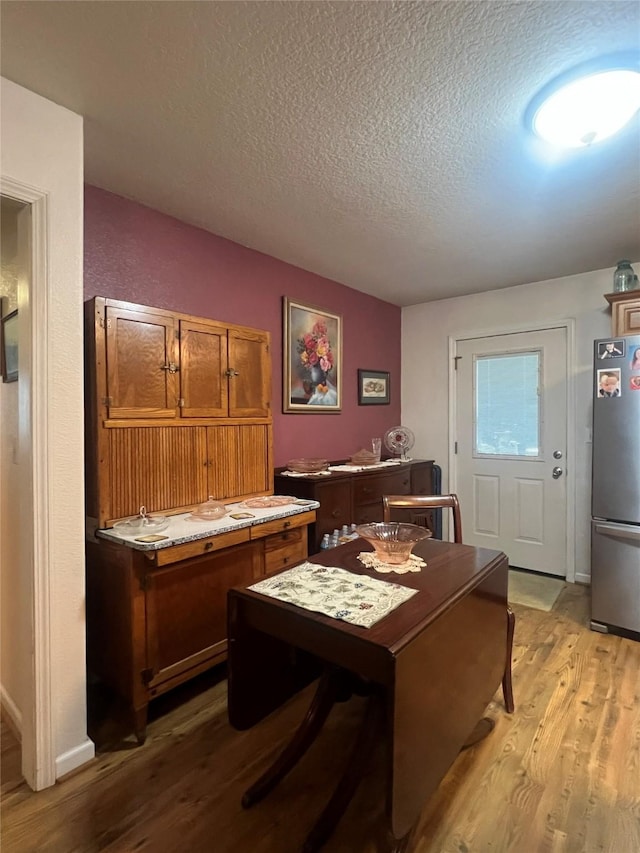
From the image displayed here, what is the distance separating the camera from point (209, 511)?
2133 millimetres

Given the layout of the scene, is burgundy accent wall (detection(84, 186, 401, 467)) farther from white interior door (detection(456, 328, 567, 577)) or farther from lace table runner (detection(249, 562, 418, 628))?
lace table runner (detection(249, 562, 418, 628))

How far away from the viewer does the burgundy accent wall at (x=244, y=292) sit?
86.1 inches

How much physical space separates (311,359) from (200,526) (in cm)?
175

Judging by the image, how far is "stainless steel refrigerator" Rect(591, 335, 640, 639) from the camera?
2559mm

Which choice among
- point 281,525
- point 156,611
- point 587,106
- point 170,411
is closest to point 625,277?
point 587,106

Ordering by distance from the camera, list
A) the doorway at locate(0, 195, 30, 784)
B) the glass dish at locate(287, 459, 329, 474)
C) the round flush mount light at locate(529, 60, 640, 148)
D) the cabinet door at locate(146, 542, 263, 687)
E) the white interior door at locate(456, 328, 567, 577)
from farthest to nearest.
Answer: the white interior door at locate(456, 328, 567, 577)
the glass dish at locate(287, 459, 329, 474)
the cabinet door at locate(146, 542, 263, 687)
the doorway at locate(0, 195, 30, 784)
the round flush mount light at locate(529, 60, 640, 148)

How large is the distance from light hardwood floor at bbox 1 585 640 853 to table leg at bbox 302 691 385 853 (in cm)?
7

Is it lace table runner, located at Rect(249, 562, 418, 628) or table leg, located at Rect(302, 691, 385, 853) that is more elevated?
lace table runner, located at Rect(249, 562, 418, 628)

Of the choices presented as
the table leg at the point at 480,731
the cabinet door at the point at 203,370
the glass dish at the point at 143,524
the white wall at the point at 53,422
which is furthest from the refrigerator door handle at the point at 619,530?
the white wall at the point at 53,422

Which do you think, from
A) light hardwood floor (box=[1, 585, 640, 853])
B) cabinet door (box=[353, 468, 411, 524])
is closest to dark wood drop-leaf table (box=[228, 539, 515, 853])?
light hardwood floor (box=[1, 585, 640, 853])

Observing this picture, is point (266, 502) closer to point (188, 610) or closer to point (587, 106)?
point (188, 610)

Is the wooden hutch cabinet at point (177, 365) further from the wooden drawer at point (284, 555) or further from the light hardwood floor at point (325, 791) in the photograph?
the light hardwood floor at point (325, 791)

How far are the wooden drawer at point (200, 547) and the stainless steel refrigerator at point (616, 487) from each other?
2.19 m

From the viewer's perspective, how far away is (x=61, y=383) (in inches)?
63.1
